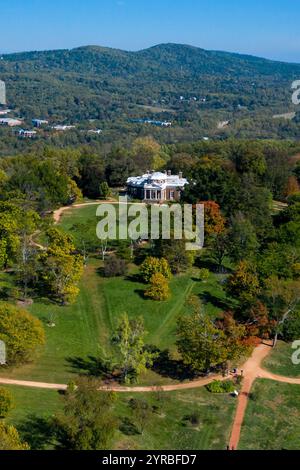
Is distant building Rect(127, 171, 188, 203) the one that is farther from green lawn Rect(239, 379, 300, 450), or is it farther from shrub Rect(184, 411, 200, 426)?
shrub Rect(184, 411, 200, 426)

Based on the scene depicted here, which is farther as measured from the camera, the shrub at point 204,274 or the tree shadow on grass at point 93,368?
the shrub at point 204,274

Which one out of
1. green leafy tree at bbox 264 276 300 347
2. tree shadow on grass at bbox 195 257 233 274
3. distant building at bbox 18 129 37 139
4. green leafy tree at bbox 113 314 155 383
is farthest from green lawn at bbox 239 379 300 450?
distant building at bbox 18 129 37 139

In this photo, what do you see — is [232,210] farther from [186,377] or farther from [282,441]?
[282,441]

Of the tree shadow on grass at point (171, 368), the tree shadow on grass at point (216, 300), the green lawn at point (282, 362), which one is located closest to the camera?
the tree shadow on grass at point (171, 368)

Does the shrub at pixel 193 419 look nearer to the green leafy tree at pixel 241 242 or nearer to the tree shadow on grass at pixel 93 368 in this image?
the tree shadow on grass at pixel 93 368

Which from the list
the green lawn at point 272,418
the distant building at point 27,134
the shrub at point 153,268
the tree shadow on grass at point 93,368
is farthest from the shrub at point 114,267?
the distant building at point 27,134

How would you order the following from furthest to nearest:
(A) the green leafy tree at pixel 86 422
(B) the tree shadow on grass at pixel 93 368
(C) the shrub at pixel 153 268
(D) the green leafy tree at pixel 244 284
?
(C) the shrub at pixel 153 268 < (D) the green leafy tree at pixel 244 284 < (B) the tree shadow on grass at pixel 93 368 < (A) the green leafy tree at pixel 86 422
